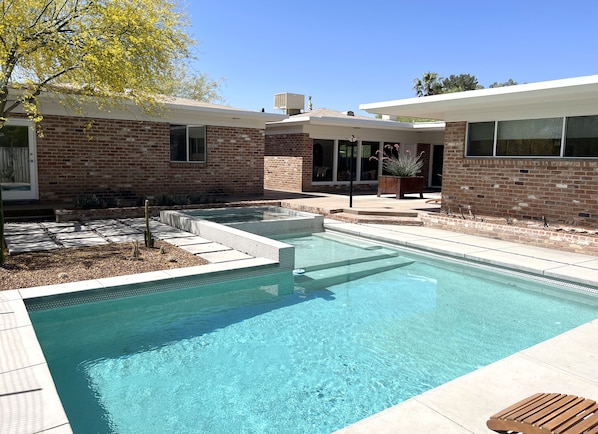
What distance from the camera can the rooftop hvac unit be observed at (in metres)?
21.9

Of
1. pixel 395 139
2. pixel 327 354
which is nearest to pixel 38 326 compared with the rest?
pixel 327 354

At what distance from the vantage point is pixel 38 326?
4.99 meters

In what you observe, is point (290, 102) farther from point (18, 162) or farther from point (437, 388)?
point (437, 388)

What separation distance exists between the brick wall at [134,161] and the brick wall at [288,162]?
2303 millimetres

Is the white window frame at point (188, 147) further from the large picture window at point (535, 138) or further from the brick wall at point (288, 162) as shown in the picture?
the large picture window at point (535, 138)

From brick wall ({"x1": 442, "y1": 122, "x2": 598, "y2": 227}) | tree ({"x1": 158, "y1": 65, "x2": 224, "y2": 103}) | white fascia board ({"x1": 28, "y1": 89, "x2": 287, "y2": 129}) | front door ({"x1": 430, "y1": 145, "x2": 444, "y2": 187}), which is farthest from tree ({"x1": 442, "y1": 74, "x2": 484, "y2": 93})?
brick wall ({"x1": 442, "y1": 122, "x2": 598, "y2": 227})

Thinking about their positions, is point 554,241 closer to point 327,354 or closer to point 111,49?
point 327,354

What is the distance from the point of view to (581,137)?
8.89m

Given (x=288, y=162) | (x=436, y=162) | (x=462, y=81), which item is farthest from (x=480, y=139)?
(x=462, y=81)

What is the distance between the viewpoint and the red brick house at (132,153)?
38.3 feet

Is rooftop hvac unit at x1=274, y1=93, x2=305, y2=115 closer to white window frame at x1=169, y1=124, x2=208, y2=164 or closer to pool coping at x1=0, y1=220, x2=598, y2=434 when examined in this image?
white window frame at x1=169, y1=124, x2=208, y2=164

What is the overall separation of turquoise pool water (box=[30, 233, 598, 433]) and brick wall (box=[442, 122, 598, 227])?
310 centimetres

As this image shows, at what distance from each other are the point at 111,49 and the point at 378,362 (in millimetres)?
6349

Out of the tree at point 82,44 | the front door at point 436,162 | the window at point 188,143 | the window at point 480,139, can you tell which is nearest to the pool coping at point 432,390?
the tree at point 82,44
